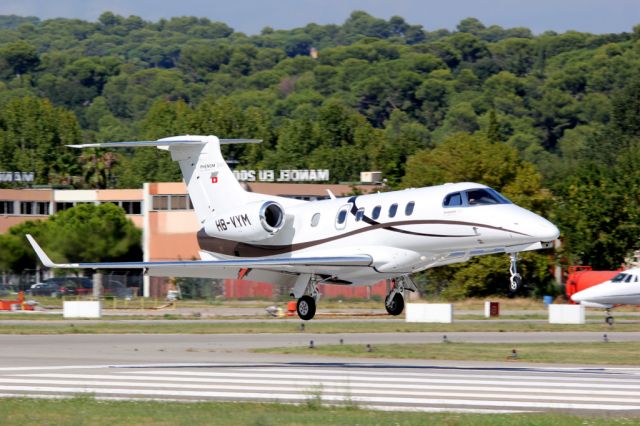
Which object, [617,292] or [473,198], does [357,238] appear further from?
[617,292]

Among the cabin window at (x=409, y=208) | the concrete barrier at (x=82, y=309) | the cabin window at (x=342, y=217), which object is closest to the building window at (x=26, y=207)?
the concrete barrier at (x=82, y=309)

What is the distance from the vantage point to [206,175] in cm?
3322

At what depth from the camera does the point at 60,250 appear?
69438 millimetres

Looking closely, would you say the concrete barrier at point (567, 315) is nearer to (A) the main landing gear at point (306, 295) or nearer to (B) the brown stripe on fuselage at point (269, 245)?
(B) the brown stripe on fuselage at point (269, 245)

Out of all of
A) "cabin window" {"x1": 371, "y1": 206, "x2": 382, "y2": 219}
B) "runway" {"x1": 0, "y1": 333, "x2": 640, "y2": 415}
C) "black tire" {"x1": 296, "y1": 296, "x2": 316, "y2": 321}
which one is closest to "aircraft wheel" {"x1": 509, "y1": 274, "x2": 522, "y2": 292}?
"runway" {"x1": 0, "y1": 333, "x2": 640, "y2": 415}

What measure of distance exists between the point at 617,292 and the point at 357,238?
82.0 feet

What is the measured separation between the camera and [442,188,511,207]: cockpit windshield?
2728 centimetres

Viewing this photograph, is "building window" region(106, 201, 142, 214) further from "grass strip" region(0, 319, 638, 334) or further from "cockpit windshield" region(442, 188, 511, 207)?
"cockpit windshield" region(442, 188, 511, 207)

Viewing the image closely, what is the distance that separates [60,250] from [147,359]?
3516 centimetres

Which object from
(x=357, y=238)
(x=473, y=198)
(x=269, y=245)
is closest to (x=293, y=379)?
(x=269, y=245)

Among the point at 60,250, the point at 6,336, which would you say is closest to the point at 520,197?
the point at 60,250

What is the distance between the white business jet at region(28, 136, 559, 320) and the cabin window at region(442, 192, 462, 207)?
0.07ft

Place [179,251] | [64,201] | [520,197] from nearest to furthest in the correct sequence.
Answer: [520,197] → [179,251] → [64,201]

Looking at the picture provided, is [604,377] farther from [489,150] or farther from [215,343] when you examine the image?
[489,150]
